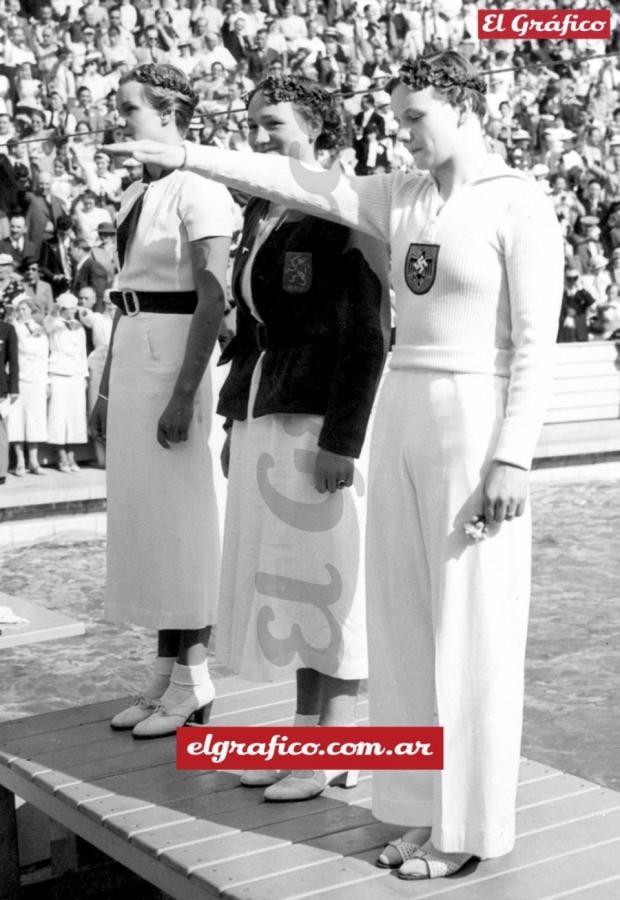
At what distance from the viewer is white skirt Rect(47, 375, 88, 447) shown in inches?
463

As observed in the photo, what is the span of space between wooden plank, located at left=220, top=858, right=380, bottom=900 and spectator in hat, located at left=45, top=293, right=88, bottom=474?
8.68 metres

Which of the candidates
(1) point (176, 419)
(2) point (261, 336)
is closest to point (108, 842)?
(1) point (176, 419)

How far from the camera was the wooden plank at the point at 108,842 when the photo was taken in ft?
11.2

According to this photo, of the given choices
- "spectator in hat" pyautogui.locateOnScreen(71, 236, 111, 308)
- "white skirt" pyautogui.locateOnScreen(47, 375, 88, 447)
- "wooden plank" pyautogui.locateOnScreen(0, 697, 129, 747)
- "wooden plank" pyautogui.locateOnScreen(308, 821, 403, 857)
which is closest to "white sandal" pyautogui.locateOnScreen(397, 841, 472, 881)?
"wooden plank" pyautogui.locateOnScreen(308, 821, 403, 857)

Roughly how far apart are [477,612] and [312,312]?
35.5 inches

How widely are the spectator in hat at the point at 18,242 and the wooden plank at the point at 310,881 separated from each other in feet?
36.2

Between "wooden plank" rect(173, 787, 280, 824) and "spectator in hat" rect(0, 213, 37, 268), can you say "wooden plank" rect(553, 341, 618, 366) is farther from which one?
"wooden plank" rect(173, 787, 280, 824)

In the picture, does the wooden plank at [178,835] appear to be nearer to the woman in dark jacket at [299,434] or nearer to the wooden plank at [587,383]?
the woman in dark jacket at [299,434]

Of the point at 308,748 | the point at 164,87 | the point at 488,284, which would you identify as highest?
the point at 164,87

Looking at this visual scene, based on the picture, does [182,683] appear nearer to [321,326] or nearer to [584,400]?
[321,326]

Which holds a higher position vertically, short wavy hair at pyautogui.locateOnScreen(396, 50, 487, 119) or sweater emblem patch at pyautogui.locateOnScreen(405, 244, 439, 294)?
short wavy hair at pyautogui.locateOnScreen(396, 50, 487, 119)

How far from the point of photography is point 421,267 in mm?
3180

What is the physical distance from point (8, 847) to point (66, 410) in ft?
24.9

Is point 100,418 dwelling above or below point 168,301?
below
